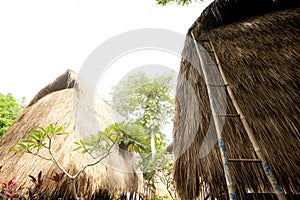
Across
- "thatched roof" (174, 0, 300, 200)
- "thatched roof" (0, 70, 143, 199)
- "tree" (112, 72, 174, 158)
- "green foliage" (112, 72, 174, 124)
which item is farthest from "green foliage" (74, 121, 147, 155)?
"green foliage" (112, 72, 174, 124)

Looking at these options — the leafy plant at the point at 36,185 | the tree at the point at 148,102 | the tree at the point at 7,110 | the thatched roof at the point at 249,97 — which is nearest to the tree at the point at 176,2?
the thatched roof at the point at 249,97

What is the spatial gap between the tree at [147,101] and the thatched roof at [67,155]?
16.4 feet

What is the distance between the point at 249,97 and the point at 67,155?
2560mm

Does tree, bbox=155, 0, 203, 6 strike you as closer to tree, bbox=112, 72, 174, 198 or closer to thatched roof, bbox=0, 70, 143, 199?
thatched roof, bbox=0, 70, 143, 199

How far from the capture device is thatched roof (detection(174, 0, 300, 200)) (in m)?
1.27

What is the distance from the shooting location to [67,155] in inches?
97.5

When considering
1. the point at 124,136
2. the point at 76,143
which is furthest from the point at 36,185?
the point at 124,136

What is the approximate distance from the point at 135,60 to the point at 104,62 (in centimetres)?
154

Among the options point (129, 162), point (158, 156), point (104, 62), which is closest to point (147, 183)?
point (158, 156)

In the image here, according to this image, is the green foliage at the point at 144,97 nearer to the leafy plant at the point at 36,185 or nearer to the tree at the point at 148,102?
the tree at the point at 148,102

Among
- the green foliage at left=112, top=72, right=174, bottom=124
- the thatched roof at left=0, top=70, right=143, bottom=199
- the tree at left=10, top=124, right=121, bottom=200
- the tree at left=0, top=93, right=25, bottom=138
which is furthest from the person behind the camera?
the green foliage at left=112, top=72, right=174, bottom=124

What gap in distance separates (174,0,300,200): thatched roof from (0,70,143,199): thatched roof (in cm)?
148

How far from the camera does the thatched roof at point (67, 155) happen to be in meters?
2.36

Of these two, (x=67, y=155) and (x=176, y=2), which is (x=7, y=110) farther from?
(x=176, y=2)
